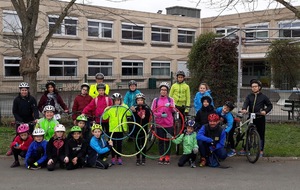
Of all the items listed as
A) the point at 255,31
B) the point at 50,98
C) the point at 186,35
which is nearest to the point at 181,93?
the point at 50,98

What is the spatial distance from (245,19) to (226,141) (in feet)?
122

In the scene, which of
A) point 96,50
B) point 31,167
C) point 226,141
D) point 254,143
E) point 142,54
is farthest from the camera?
point 142,54

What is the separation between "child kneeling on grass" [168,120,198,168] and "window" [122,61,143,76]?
32.2 meters

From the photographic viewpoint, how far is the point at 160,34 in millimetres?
43219

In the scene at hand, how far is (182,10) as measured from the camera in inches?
1925

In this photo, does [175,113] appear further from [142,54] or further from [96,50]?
[142,54]

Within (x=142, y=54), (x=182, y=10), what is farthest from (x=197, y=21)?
(x=142, y=54)

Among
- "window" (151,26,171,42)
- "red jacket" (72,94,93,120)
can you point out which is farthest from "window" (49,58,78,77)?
"red jacket" (72,94,93,120)

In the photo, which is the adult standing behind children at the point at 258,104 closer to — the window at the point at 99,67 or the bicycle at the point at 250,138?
the bicycle at the point at 250,138

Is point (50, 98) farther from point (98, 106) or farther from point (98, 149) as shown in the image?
point (98, 149)

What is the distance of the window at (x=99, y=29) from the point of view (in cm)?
3731

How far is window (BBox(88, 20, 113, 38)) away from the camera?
3731cm

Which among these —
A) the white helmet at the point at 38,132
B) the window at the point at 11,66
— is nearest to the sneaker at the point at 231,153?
the white helmet at the point at 38,132

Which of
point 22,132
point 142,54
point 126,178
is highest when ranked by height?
point 142,54
